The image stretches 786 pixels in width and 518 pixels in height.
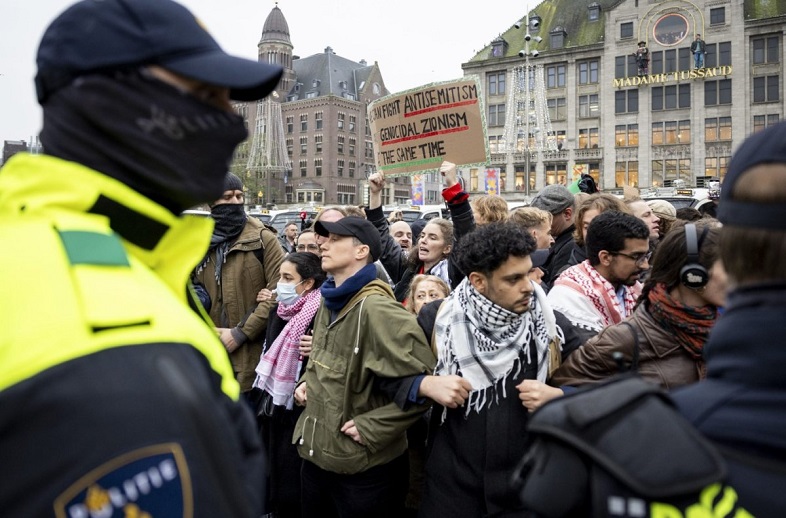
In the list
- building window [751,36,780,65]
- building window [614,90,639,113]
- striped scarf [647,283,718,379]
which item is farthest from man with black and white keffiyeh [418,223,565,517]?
building window [751,36,780,65]

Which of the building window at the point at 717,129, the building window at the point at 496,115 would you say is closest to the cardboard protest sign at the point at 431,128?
the building window at the point at 717,129

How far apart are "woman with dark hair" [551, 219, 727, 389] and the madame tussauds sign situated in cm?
5288

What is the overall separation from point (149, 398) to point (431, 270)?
482 cm

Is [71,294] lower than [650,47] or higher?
lower

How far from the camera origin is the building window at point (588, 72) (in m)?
52.5

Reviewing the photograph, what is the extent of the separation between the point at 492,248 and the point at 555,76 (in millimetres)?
54956

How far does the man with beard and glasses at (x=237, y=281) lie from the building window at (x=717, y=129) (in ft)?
170

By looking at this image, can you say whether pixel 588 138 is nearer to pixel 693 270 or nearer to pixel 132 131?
pixel 693 270

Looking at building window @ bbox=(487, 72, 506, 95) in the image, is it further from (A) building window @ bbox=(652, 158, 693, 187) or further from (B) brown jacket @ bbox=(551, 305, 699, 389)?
(B) brown jacket @ bbox=(551, 305, 699, 389)

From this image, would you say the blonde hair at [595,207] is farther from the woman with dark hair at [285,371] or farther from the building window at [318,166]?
the building window at [318,166]

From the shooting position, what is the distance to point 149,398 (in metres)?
0.88

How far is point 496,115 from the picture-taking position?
2233 inches

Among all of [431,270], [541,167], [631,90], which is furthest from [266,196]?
[431,270]

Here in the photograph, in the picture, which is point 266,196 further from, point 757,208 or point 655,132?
point 757,208
